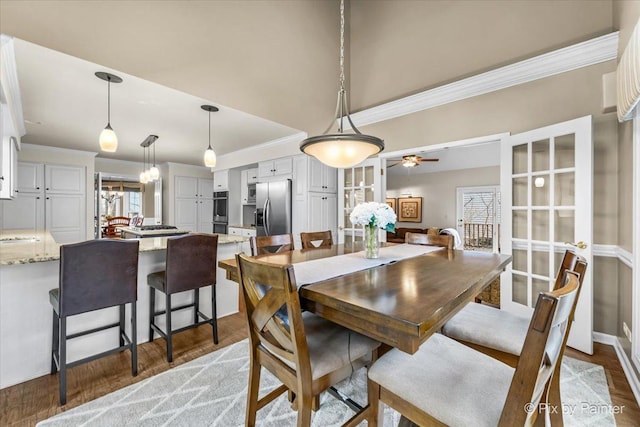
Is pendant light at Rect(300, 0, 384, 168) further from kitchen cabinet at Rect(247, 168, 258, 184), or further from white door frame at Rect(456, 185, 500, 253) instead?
white door frame at Rect(456, 185, 500, 253)

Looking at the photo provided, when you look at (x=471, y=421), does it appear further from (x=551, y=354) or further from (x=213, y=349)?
(x=213, y=349)

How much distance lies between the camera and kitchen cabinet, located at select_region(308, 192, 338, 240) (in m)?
4.32

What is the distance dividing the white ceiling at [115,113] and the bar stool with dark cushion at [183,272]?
60.8 inches

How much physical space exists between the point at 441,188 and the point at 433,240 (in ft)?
18.4

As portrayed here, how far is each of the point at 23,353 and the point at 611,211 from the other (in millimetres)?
4576

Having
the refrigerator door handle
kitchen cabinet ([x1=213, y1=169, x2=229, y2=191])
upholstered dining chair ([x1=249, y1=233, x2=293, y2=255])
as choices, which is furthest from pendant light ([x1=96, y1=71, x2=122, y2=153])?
kitchen cabinet ([x1=213, y1=169, x2=229, y2=191])

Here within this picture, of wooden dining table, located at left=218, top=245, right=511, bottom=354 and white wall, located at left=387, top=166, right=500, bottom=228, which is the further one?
white wall, located at left=387, top=166, right=500, bottom=228

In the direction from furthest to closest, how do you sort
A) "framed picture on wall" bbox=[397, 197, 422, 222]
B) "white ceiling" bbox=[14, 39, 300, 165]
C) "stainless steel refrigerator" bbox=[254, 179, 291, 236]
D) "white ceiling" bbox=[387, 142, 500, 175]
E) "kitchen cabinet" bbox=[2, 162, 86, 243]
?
"framed picture on wall" bbox=[397, 197, 422, 222]
"white ceiling" bbox=[387, 142, 500, 175]
"kitchen cabinet" bbox=[2, 162, 86, 243]
"stainless steel refrigerator" bbox=[254, 179, 291, 236]
"white ceiling" bbox=[14, 39, 300, 165]

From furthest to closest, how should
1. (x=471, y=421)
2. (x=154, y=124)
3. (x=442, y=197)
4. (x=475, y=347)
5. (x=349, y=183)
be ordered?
(x=442, y=197) → (x=349, y=183) → (x=154, y=124) → (x=475, y=347) → (x=471, y=421)

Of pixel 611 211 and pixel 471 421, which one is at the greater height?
pixel 611 211

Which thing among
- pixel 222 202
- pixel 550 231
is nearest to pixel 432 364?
pixel 550 231

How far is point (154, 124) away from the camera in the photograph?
12.5 feet

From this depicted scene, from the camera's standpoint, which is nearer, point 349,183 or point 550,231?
point 550,231

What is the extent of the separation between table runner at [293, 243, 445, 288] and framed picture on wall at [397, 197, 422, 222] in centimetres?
605
